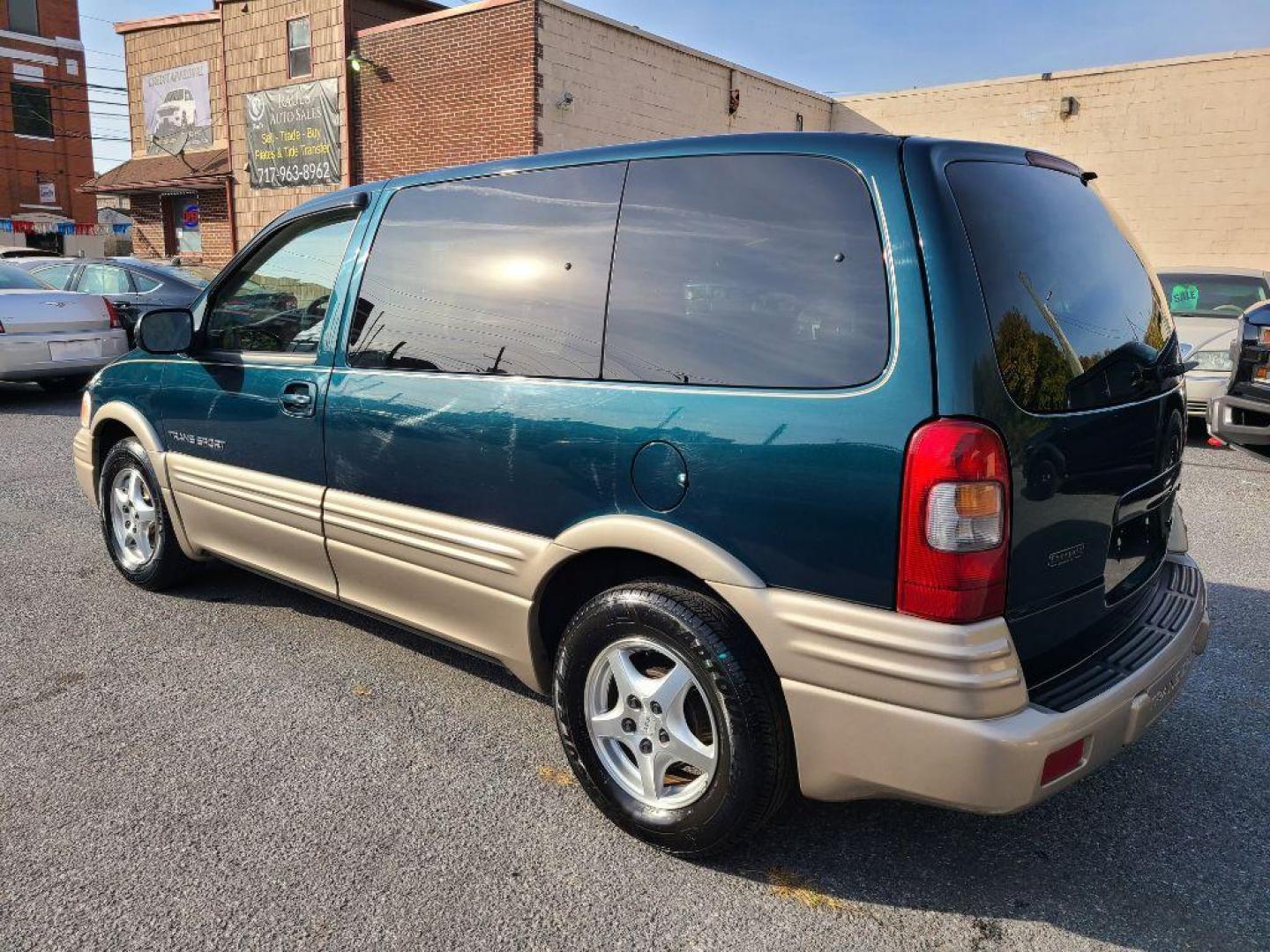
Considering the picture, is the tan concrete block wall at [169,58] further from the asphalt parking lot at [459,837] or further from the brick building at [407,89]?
the asphalt parking lot at [459,837]

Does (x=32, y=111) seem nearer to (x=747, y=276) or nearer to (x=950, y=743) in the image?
(x=747, y=276)

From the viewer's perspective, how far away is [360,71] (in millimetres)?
18719

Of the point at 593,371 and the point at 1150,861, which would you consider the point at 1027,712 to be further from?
the point at 593,371

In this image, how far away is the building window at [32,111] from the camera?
40.3 metres

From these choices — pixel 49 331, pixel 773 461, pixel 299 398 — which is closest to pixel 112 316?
pixel 49 331

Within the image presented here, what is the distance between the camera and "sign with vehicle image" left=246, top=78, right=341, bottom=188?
63.4ft

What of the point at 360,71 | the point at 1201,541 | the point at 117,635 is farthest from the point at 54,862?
the point at 360,71

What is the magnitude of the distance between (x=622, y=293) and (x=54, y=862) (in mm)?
2146

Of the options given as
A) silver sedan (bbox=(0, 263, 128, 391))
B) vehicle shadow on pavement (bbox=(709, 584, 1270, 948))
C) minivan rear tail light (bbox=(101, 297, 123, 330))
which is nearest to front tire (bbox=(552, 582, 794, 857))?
vehicle shadow on pavement (bbox=(709, 584, 1270, 948))

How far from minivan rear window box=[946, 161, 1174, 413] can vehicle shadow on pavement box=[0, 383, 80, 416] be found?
10118 millimetres

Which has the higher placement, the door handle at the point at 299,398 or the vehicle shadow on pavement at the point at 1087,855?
the door handle at the point at 299,398

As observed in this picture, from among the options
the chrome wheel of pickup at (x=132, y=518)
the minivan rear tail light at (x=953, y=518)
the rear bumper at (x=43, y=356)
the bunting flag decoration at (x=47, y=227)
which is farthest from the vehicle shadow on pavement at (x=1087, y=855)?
the bunting flag decoration at (x=47, y=227)

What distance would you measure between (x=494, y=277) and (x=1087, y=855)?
2.39 m

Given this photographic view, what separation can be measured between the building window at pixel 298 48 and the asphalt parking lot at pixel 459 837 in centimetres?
1868
